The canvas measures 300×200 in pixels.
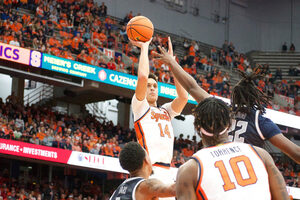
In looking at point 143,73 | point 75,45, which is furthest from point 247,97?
point 75,45

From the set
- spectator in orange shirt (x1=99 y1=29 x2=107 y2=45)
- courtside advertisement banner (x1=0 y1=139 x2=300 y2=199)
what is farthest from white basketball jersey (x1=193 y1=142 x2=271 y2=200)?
spectator in orange shirt (x1=99 y1=29 x2=107 y2=45)

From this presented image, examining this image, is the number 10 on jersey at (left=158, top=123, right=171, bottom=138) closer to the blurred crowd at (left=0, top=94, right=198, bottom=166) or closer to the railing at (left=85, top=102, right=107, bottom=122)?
the blurred crowd at (left=0, top=94, right=198, bottom=166)

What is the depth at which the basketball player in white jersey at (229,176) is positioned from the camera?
3.20m

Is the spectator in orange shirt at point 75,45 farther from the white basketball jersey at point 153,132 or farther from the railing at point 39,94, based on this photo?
the white basketball jersey at point 153,132

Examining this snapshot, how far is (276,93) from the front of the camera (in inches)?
1195

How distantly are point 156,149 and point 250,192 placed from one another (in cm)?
332

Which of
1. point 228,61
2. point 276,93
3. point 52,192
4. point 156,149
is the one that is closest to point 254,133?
point 156,149

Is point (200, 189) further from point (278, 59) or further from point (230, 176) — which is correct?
point (278, 59)

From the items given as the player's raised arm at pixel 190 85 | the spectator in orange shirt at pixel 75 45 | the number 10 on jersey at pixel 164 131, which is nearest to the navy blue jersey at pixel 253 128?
the player's raised arm at pixel 190 85

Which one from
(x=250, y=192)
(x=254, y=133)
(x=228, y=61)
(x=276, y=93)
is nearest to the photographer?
(x=250, y=192)

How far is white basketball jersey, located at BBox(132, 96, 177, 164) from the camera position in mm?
6485

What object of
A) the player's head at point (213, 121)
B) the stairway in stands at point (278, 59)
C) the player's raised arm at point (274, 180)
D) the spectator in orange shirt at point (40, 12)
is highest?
the stairway in stands at point (278, 59)

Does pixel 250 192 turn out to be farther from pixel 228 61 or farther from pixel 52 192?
pixel 228 61

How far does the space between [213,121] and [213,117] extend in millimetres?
26
